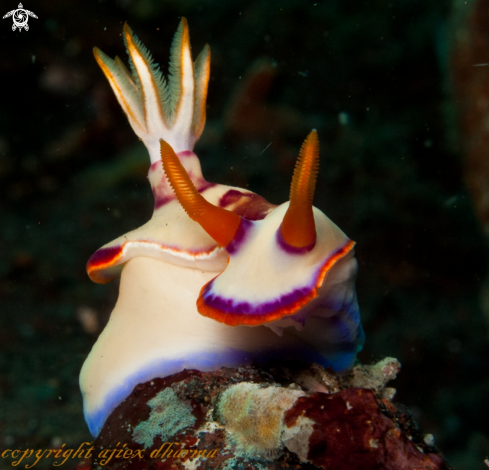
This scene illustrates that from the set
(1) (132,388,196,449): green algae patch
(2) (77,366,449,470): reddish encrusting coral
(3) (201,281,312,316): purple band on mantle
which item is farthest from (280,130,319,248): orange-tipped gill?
(1) (132,388,196,449): green algae patch

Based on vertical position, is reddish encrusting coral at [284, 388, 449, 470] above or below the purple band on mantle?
below

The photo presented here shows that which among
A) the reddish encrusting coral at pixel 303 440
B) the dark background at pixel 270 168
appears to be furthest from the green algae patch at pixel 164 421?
the dark background at pixel 270 168

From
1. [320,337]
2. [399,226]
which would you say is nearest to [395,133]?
[399,226]

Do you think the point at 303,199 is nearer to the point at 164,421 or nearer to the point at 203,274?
the point at 203,274

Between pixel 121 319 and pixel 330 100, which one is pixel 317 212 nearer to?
pixel 121 319

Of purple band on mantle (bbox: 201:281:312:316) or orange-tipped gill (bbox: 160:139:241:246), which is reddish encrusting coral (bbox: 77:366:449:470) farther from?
orange-tipped gill (bbox: 160:139:241:246)

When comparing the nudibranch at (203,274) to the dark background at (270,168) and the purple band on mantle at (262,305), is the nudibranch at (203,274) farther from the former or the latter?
the dark background at (270,168)
